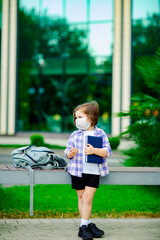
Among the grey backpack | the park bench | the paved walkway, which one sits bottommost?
the paved walkway

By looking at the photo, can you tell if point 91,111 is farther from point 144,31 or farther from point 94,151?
point 144,31

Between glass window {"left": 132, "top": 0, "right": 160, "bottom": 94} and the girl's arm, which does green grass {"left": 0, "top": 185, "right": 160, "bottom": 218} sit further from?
glass window {"left": 132, "top": 0, "right": 160, "bottom": 94}

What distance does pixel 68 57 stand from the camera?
821 inches

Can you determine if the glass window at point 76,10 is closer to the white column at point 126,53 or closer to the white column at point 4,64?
the white column at point 126,53

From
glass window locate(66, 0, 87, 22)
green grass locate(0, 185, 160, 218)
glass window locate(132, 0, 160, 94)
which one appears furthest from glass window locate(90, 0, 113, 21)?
green grass locate(0, 185, 160, 218)

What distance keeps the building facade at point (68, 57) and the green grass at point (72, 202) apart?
13373mm

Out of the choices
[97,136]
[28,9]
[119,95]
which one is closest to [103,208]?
[97,136]

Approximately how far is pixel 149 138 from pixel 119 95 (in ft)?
47.5

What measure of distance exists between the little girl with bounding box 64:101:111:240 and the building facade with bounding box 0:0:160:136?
1582 cm

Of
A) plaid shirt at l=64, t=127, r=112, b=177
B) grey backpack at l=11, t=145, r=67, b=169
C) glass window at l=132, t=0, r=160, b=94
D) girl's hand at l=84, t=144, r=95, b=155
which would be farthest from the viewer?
glass window at l=132, t=0, r=160, b=94

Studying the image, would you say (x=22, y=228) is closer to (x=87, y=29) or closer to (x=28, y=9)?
(x=87, y=29)

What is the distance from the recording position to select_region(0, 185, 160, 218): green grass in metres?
4.68

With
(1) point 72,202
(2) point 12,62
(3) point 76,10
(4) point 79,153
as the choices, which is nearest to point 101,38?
(3) point 76,10

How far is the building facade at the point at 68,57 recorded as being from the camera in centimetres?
1980
